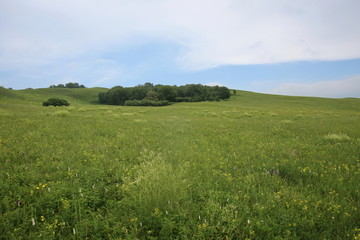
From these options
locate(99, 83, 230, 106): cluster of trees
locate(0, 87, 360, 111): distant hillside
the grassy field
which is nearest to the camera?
the grassy field

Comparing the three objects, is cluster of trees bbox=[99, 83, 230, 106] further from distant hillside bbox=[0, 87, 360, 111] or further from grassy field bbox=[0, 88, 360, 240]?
grassy field bbox=[0, 88, 360, 240]

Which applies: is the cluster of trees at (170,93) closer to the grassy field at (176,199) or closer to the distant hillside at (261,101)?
the distant hillside at (261,101)

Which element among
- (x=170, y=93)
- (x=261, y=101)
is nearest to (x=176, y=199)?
(x=261, y=101)

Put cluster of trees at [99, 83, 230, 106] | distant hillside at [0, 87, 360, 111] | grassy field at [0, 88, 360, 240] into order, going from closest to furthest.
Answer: grassy field at [0, 88, 360, 240] < distant hillside at [0, 87, 360, 111] < cluster of trees at [99, 83, 230, 106]

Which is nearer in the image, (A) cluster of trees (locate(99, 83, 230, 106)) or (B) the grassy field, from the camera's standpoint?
(B) the grassy field

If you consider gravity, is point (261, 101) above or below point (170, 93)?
below

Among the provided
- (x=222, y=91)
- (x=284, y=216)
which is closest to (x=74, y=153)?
(x=284, y=216)

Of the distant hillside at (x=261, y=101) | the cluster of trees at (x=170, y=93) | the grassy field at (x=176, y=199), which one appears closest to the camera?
the grassy field at (x=176, y=199)

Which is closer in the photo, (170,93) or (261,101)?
(261,101)

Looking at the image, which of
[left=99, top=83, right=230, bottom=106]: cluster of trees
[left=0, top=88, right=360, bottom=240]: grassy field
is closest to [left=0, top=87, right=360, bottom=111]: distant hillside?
[left=99, top=83, right=230, bottom=106]: cluster of trees

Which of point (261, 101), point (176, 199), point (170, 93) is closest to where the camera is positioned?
point (176, 199)

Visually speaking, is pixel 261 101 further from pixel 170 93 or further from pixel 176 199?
pixel 176 199

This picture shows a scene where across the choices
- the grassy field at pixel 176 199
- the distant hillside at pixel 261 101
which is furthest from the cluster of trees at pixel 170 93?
the grassy field at pixel 176 199

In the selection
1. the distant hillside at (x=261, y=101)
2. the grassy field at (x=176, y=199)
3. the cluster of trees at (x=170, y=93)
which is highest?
the cluster of trees at (x=170, y=93)
